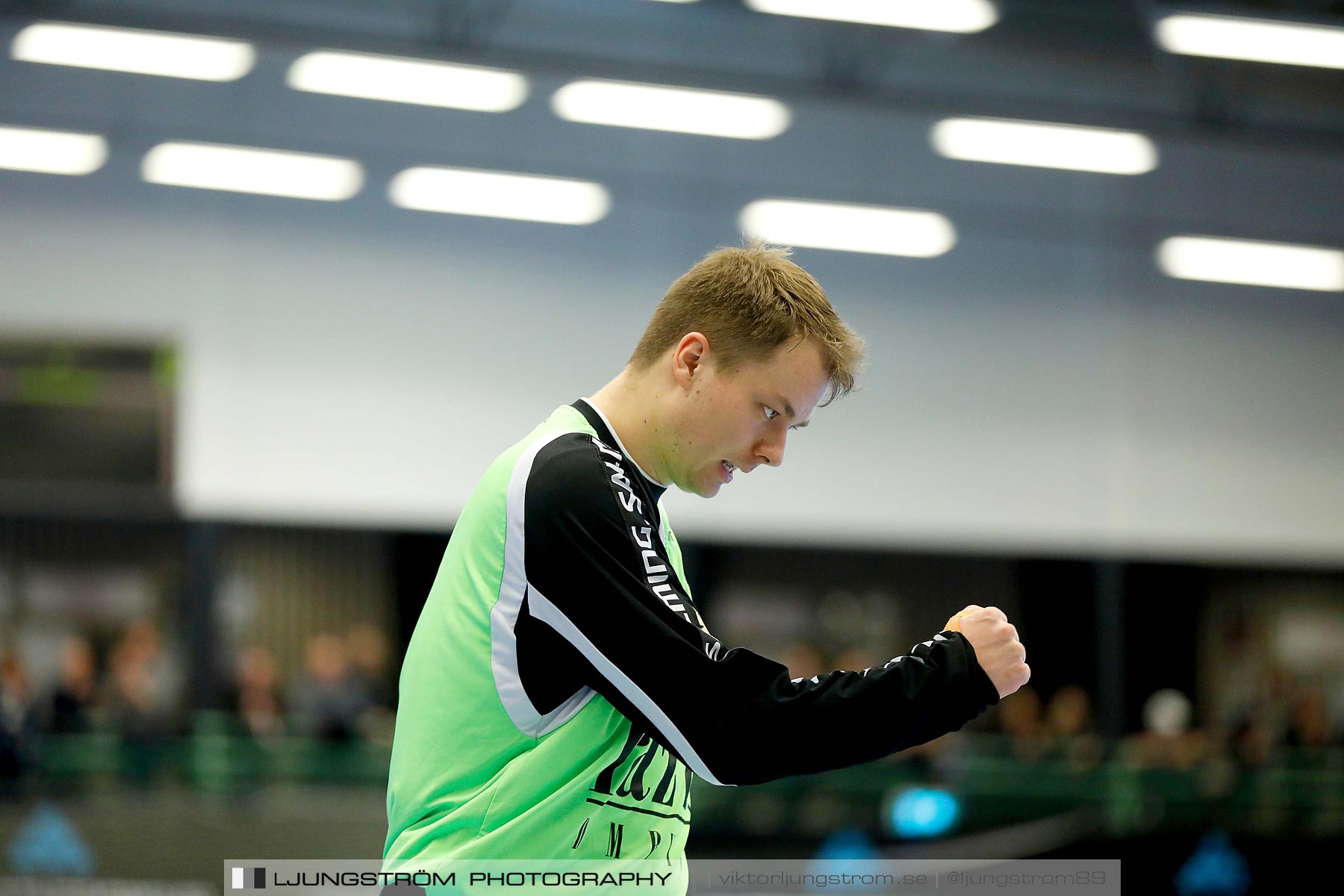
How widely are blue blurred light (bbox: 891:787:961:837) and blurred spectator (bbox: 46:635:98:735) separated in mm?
5806

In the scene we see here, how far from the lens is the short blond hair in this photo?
217 centimetres

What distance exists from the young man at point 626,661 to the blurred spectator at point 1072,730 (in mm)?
9563

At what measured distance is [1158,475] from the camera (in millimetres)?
13062

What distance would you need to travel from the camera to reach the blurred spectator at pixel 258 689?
10805 millimetres

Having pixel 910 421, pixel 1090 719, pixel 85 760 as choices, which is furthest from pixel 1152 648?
pixel 85 760

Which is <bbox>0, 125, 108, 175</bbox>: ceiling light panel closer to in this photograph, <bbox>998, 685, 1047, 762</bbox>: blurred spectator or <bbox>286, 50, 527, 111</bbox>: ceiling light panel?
<bbox>286, 50, 527, 111</bbox>: ceiling light panel

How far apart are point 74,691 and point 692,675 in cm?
955

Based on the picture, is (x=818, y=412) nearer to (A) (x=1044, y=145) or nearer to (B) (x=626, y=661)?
(A) (x=1044, y=145)

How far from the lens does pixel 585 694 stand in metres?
2.06

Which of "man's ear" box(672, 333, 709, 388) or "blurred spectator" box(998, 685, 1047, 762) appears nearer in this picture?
"man's ear" box(672, 333, 709, 388)

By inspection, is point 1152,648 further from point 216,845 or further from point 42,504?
point 42,504

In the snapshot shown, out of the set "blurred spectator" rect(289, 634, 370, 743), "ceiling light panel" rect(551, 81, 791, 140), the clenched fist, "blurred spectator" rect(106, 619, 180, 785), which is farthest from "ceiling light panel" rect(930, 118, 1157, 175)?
the clenched fist

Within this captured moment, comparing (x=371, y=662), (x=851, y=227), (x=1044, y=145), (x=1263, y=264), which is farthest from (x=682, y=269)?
(x=1263, y=264)

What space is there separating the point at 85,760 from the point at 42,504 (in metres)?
2.65
